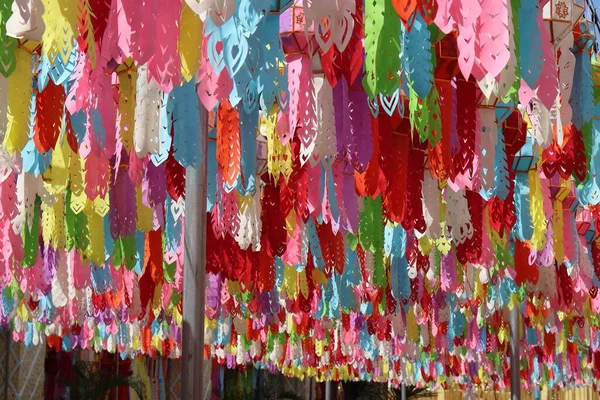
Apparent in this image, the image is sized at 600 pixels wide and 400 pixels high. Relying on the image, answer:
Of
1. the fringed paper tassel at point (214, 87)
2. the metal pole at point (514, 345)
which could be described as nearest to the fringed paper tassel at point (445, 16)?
the fringed paper tassel at point (214, 87)

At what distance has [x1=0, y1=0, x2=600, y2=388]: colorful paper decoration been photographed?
282cm

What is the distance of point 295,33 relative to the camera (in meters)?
3.19

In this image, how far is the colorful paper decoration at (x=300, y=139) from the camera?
2.82 m

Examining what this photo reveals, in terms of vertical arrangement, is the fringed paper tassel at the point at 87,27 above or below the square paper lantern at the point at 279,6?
below

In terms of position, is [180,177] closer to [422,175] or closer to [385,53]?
[422,175]

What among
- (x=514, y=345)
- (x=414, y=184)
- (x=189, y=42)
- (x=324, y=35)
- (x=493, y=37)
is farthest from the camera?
(x=514, y=345)

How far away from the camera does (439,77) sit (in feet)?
11.3

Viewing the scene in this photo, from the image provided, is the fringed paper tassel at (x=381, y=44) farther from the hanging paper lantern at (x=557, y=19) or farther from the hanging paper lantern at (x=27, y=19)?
the hanging paper lantern at (x=27, y=19)

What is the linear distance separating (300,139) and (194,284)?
1207mm

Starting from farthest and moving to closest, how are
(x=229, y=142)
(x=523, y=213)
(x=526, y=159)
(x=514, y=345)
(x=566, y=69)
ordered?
(x=514, y=345)
(x=523, y=213)
(x=526, y=159)
(x=229, y=142)
(x=566, y=69)

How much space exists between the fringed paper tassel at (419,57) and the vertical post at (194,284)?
4.55 feet

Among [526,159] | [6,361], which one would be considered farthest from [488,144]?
[6,361]

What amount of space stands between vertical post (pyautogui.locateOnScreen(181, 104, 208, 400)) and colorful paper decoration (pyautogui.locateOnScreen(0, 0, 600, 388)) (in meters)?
0.10

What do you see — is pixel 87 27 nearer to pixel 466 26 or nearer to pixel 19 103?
pixel 19 103
